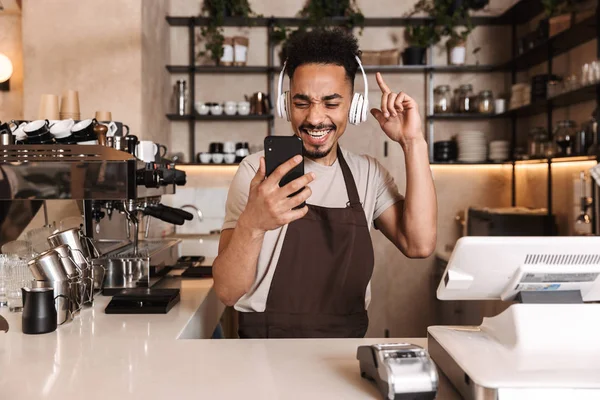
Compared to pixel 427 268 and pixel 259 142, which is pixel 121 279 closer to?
pixel 259 142

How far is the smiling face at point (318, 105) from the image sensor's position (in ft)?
5.44

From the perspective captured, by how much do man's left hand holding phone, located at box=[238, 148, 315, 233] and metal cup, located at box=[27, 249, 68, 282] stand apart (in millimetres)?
657

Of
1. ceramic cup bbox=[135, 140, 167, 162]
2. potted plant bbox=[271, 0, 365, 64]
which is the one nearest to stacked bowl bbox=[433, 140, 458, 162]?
potted plant bbox=[271, 0, 365, 64]

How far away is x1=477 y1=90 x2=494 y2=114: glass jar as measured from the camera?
4.16 metres

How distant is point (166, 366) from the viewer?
3.87ft

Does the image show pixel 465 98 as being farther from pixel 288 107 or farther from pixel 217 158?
pixel 288 107

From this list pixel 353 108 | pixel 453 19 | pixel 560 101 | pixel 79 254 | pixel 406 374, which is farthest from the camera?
pixel 453 19

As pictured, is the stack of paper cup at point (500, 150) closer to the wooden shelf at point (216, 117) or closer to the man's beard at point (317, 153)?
the wooden shelf at point (216, 117)

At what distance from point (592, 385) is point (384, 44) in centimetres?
383

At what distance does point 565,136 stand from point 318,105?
6.67ft

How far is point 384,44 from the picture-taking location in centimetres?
441

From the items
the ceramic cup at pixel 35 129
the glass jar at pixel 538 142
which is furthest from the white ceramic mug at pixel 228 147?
the ceramic cup at pixel 35 129

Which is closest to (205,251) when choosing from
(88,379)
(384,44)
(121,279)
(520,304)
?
(121,279)

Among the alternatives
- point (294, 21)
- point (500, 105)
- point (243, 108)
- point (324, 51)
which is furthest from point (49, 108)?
point (500, 105)
